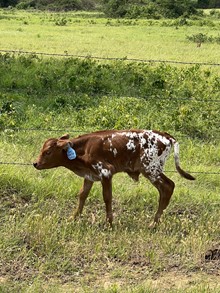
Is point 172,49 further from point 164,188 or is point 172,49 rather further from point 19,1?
point 19,1

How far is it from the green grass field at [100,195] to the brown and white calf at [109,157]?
41 cm

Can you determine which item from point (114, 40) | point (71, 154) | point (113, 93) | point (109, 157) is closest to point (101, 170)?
point (109, 157)

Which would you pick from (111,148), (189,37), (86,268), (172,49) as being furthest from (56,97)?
(189,37)

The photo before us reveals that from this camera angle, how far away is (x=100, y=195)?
679 cm

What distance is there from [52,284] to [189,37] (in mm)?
23972

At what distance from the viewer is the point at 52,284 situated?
197 inches

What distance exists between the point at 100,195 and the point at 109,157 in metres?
0.91

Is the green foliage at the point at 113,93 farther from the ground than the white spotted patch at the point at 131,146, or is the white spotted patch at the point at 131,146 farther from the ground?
the white spotted patch at the point at 131,146

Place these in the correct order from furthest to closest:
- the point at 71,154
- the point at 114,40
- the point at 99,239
Result: the point at 114,40
the point at 71,154
the point at 99,239

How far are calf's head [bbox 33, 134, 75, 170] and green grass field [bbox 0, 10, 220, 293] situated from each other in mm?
579

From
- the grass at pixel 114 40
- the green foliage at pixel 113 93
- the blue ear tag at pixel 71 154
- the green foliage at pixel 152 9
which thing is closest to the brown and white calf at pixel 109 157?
the blue ear tag at pixel 71 154

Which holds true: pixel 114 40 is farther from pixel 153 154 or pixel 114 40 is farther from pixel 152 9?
pixel 153 154

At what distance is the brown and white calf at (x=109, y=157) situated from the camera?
5.97m

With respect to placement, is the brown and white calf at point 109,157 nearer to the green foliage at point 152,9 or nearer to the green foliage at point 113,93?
the green foliage at point 113,93
